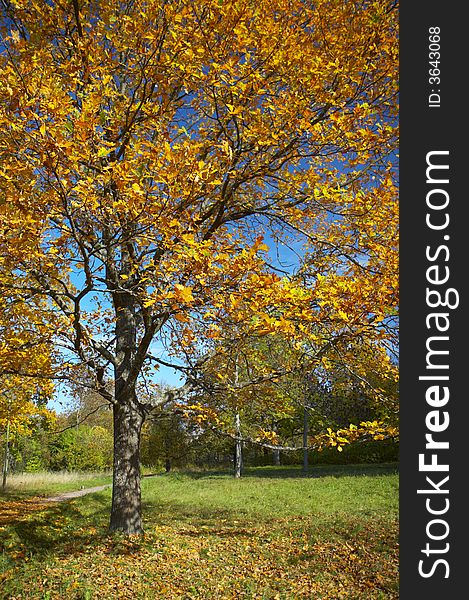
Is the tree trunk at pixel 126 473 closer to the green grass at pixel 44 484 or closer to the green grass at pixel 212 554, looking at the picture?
the green grass at pixel 212 554

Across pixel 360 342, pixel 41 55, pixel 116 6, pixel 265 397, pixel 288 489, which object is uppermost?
pixel 116 6

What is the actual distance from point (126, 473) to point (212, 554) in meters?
1.87

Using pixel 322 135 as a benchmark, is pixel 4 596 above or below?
below

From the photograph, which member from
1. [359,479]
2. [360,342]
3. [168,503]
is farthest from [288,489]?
Result: [360,342]

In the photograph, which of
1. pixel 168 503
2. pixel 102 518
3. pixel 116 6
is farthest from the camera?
pixel 168 503

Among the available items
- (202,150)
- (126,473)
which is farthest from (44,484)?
(202,150)

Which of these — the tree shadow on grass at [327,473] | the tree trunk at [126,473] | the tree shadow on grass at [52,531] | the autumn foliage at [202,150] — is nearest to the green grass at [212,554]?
the tree shadow on grass at [52,531]

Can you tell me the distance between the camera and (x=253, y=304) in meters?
4.48

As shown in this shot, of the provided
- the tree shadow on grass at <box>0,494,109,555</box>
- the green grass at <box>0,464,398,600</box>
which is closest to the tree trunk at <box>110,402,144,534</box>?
the green grass at <box>0,464,398,600</box>

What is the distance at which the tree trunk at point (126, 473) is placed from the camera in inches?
303

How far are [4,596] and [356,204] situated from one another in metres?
6.12

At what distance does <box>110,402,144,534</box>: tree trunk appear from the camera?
7.70 meters

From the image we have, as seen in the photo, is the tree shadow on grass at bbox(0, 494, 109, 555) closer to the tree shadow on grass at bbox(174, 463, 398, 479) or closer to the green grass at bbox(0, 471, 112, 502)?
the green grass at bbox(0, 471, 112, 502)

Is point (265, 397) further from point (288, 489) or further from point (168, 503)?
point (288, 489)
